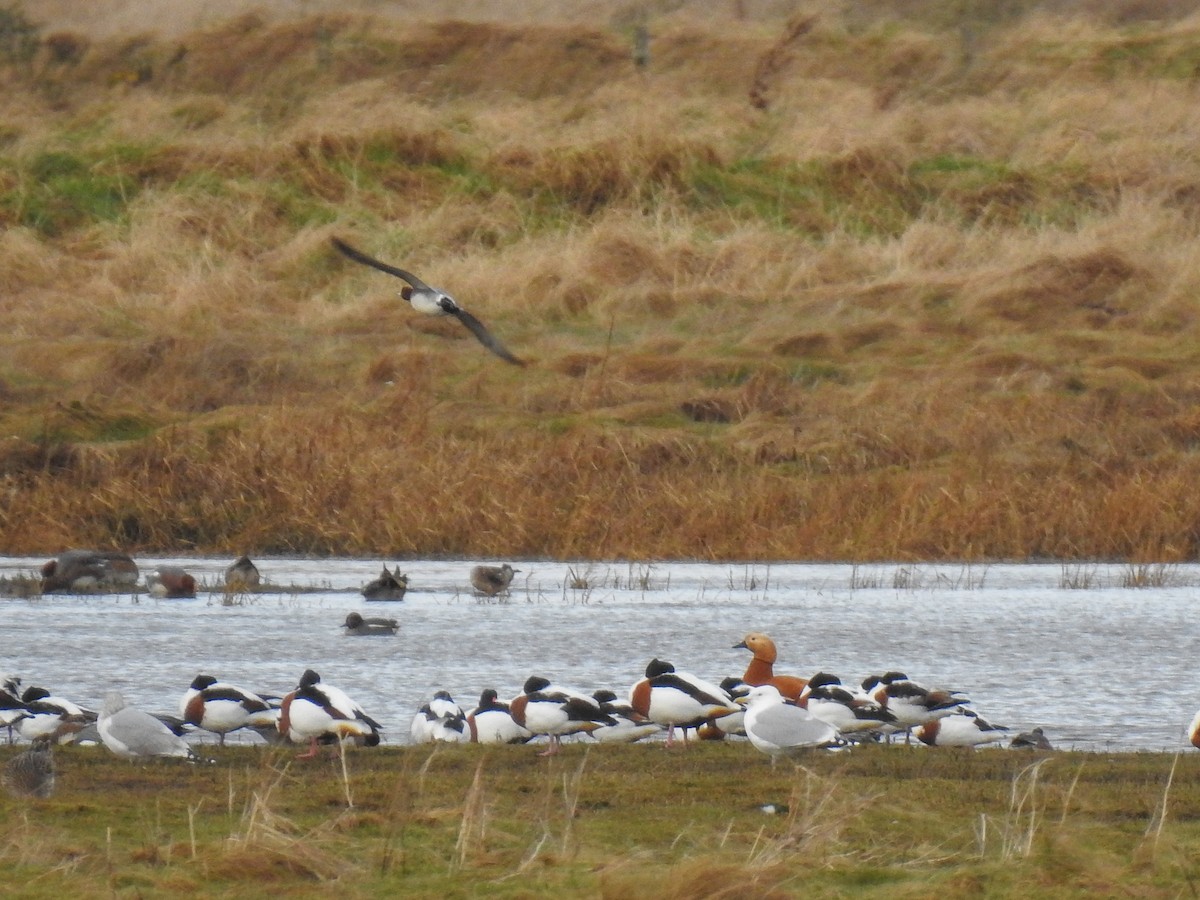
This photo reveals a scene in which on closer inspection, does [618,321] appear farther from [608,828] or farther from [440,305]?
[608,828]

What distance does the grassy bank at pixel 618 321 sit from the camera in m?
16.6

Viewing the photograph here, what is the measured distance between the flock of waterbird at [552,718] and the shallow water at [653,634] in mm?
500

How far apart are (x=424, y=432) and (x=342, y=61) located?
76.2 ft

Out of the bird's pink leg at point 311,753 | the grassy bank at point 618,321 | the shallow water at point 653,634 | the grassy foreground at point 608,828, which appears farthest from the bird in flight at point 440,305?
the grassy foreground at point 608,828

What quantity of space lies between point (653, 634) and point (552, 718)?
4050mm

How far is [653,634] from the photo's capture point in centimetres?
1247

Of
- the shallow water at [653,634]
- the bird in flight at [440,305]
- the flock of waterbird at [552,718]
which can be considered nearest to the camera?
the flock of waterbird at [552,718]

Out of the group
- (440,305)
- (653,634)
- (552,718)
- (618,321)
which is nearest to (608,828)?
(552,718)

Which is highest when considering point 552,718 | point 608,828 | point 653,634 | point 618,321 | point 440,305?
point 618,321

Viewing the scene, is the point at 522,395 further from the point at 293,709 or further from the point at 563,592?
the point at 293,709

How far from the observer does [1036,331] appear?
871 inches

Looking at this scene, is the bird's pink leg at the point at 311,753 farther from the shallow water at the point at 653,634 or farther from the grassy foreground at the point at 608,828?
the shallow water at the point at 653,634

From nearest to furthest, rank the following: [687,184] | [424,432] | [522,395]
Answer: [424,432], [522,395], [687,184]

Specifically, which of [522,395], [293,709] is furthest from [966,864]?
[522,395]
